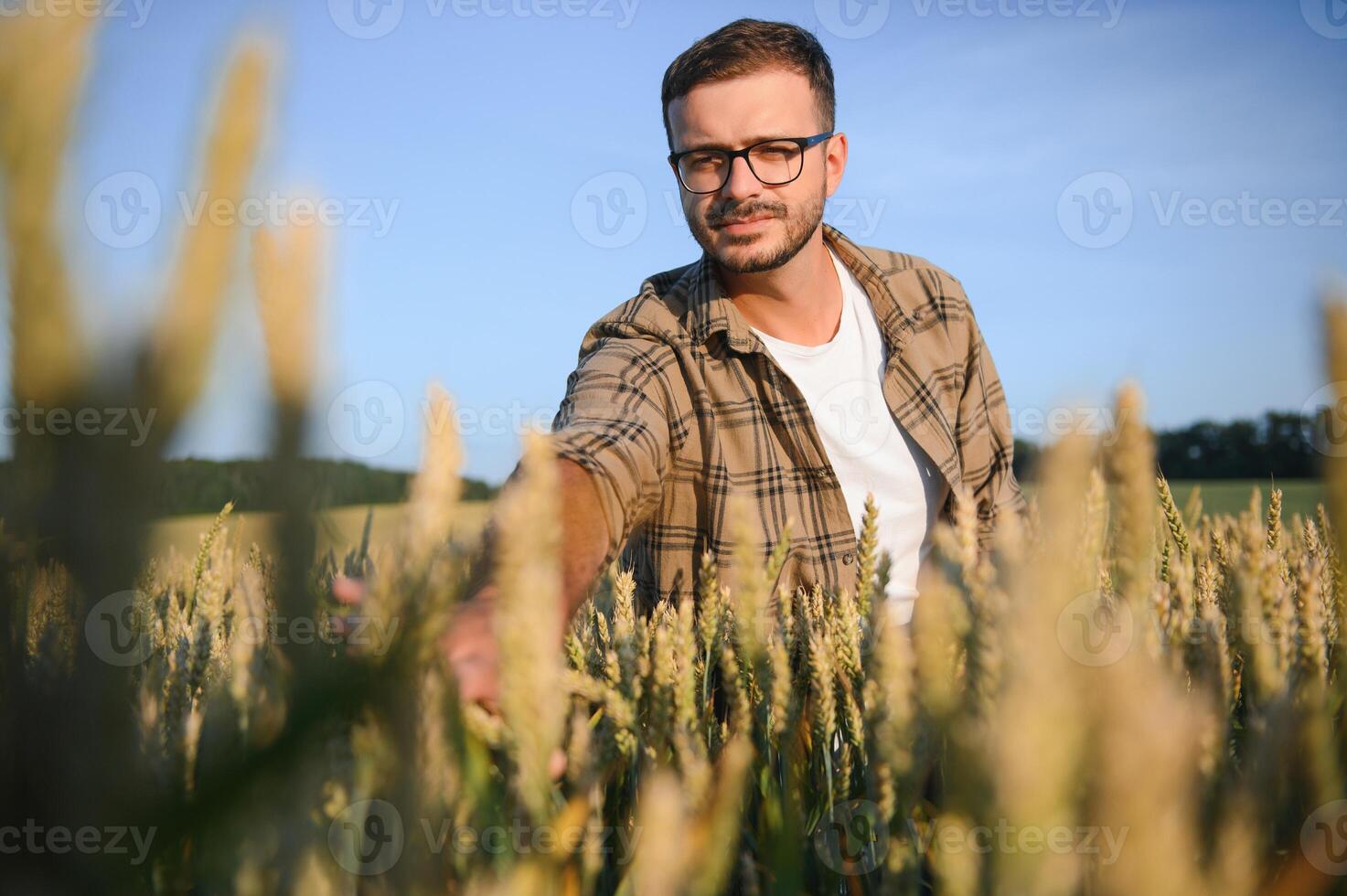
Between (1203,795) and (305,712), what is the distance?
69 cm

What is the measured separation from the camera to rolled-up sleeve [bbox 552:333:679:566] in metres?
1.79

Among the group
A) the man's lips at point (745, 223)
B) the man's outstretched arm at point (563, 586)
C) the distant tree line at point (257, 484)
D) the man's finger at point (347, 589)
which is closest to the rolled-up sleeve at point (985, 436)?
the man's lips at point (745, 223)

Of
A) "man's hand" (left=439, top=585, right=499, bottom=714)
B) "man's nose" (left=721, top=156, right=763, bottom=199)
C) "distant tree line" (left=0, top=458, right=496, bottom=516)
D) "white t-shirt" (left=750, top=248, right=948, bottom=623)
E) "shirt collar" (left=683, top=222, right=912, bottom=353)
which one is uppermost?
"man's nose" (left=721, top=156, right=763, bottom=199)

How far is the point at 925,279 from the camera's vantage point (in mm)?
3389

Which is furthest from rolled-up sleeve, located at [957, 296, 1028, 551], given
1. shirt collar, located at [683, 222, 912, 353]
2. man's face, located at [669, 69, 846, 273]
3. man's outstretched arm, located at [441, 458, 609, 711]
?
man's outstretched arm, located at [441, 458, 609, 711]

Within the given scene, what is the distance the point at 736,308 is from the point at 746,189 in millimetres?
395

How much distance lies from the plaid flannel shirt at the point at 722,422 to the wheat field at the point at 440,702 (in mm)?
1543

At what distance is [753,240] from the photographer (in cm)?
300

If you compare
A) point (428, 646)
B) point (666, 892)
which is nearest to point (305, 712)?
point (428, 646)

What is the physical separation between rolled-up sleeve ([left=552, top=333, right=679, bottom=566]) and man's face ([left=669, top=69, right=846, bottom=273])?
50 cm

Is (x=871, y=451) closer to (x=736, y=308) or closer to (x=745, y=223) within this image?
(x=736, y=308)

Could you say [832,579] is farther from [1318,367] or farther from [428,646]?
[428,646]

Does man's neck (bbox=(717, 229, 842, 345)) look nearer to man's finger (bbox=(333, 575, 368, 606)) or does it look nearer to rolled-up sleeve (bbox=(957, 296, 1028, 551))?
rolled-up sleeve (bbox=(957, 296, 1028, 551))

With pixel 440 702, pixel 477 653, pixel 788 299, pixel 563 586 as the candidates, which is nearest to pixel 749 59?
pixel 788 299
